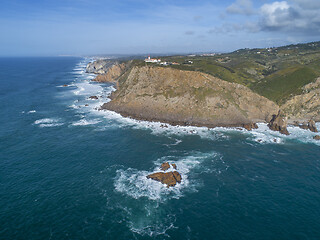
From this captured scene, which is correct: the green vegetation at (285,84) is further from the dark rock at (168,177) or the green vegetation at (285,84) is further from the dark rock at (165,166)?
the dark rock at (168,177)

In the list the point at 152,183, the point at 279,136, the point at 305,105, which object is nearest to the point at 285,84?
the point at 305,105

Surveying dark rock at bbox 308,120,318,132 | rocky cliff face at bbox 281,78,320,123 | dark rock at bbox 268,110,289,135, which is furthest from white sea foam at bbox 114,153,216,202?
rocky cliff face at bbox 281,78,320,123

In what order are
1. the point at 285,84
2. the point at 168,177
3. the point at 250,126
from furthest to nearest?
the point at 285,84
the point at 250,126
the point at 168,177

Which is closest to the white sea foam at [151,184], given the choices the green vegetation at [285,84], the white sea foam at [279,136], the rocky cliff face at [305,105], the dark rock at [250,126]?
the white sea foam at [279,136]

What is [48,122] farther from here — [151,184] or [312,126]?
[312,126]

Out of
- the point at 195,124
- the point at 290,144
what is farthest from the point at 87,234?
the point at 290,144

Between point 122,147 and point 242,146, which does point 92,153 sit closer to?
point 122,147
